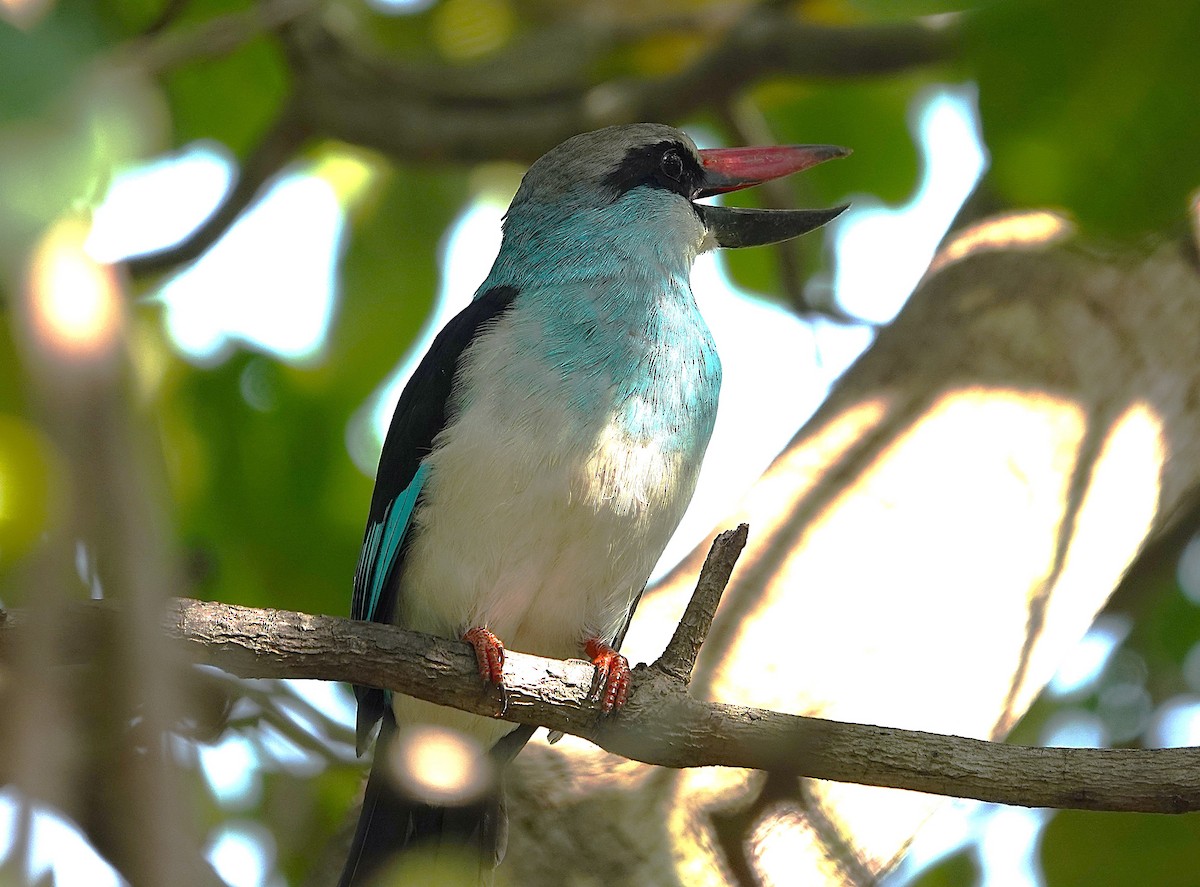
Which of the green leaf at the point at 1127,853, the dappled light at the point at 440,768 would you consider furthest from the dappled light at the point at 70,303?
the green leaf at the point at 1127,853

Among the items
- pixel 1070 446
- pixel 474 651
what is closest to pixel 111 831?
pixel 474 651

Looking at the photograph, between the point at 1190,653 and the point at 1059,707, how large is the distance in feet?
1.71

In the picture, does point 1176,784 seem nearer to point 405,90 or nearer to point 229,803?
point 229,803

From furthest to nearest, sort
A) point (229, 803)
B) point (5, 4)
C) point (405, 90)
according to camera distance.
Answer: point (405, 90)
point (229, 803)
point (5, 4)

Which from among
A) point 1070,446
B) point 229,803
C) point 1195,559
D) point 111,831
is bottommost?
point 111,831

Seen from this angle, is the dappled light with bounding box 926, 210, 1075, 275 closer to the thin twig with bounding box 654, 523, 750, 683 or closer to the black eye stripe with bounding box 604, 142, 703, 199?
the black eye stripe with bounding box 604, 142, 703, 199

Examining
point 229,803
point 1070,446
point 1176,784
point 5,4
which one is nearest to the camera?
point 5,4

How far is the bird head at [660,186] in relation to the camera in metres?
3.62

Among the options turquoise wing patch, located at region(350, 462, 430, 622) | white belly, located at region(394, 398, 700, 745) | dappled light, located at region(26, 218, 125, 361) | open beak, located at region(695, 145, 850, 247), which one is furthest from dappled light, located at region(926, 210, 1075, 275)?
dappled light, located at region(26, 218, 125, 361)

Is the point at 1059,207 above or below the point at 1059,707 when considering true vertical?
below

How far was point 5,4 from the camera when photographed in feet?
4.77

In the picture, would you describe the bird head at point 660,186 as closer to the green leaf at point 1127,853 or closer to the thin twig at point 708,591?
the thin twig at point 708,591

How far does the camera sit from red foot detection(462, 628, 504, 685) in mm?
2436

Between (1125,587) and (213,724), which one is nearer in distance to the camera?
(213,724)
